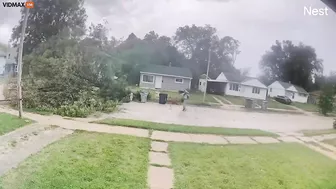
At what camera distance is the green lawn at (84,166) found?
1.75 metres

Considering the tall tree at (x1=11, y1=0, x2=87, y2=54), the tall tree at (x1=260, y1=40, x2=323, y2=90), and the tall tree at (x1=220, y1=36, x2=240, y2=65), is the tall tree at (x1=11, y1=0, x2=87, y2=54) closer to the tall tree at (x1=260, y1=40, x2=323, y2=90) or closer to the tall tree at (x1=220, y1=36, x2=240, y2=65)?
the tall tree at (x1=220, y1=36, x2=240, y2=65)

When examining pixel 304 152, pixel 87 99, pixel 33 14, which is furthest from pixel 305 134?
pixel 33 14

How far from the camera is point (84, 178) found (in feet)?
5.99

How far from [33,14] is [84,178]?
963mm

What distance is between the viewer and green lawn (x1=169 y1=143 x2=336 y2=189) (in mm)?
2059

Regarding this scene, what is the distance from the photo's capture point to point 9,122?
6.16 ft

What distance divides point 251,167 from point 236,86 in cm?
62

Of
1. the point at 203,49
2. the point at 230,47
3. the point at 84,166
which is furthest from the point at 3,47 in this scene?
the point at 230,47

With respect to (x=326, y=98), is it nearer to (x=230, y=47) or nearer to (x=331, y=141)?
(x=331, y=141)

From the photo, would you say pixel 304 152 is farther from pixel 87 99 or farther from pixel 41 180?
pixel 41 180

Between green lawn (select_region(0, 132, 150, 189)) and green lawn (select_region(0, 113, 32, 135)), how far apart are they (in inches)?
8.4

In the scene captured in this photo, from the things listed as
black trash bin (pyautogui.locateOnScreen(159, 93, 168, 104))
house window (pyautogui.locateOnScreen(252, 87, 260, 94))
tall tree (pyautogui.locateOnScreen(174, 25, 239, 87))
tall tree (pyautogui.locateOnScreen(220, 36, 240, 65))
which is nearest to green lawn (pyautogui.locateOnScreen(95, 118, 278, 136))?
black trash bin (pyautogui.locateOnScreen(159, 93, 168, 104))

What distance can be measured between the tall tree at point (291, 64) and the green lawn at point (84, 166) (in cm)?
104

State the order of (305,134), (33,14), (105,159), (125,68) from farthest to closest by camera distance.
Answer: (305,134)
(105,159)
(125,68)
(33,14)
